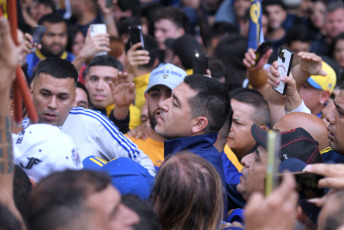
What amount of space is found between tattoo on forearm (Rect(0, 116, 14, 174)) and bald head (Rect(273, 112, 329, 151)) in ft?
7.48

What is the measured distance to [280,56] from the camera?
4.09m

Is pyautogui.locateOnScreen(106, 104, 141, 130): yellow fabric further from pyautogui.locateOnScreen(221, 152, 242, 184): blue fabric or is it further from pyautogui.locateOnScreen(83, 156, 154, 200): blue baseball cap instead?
pyautogui.locateOnScreen(83, 156, 154, 200): blue baseball cap

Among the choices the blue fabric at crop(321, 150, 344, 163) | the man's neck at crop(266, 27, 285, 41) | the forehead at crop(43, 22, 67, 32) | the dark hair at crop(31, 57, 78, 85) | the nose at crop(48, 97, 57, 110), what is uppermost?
the forehead at crop(43, 22, 67, 32)

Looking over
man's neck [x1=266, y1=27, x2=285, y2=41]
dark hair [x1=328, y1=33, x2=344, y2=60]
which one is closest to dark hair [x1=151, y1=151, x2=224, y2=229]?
dark hair [x1=328, y1=33, x2=344, y2=60]

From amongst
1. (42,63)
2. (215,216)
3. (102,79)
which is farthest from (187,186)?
(102,79)

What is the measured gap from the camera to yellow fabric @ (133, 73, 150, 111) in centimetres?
566

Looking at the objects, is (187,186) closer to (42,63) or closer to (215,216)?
(215,216)

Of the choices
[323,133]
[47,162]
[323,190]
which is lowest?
[323,133]

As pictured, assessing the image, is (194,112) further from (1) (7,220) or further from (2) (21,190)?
(1) (7,220)

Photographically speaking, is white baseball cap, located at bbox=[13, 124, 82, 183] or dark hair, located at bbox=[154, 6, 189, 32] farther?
dark hair, located at bbox=[154, 6, 189, 32]

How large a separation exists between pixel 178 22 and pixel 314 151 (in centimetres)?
464

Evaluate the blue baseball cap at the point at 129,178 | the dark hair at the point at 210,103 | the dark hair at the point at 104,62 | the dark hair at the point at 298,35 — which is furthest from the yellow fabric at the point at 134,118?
the dark hair at the point at 298,35

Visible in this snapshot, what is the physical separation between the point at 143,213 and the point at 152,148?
1.97 meters

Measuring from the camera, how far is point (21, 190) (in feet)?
7.56
